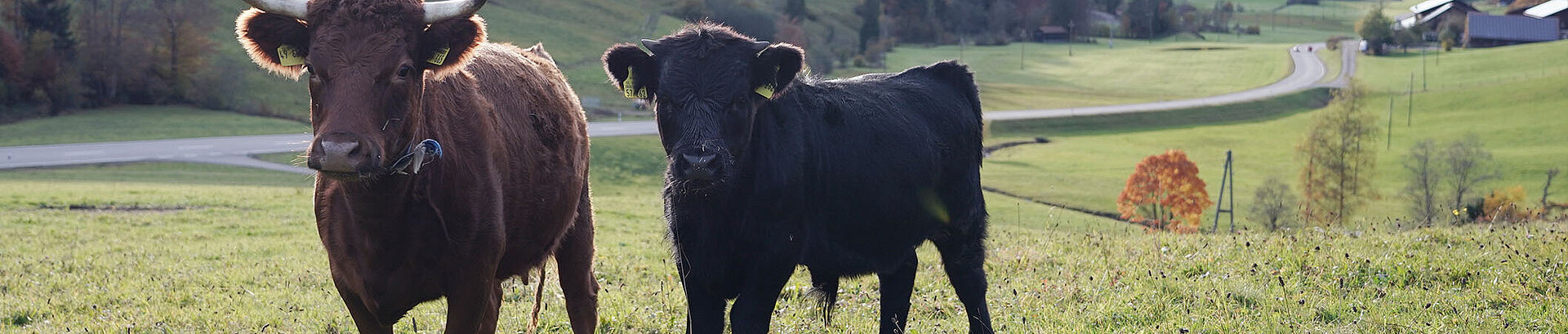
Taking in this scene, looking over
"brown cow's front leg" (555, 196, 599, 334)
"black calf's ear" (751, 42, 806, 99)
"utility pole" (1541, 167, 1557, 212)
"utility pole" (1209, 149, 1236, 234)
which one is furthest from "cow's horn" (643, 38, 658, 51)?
"utility pole" (1541, 167, 1557, 212)

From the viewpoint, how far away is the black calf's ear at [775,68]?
5.48m

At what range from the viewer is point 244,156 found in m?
42.1

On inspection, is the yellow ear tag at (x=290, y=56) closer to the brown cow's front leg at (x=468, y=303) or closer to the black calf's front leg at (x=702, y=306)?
the brown cow's front leg at (x=468, y=303)

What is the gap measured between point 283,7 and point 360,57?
1.47ft

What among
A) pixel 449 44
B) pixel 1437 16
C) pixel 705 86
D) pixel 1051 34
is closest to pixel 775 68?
pixel 705 86

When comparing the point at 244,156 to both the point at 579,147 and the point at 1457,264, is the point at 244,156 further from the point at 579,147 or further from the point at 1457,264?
the point at 1457,264

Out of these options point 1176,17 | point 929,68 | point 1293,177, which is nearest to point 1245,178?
point 1293,177

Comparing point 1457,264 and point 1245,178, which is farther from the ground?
point 1457,264

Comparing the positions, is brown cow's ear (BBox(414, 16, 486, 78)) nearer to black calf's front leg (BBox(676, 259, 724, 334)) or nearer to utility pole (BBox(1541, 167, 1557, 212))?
black calf's front leg (BBox(676, 259, 724, 334))

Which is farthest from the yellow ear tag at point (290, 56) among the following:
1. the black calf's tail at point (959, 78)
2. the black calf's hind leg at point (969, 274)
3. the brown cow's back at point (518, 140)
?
the black calf's tail at point (959, 78)

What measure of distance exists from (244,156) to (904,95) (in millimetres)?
41071

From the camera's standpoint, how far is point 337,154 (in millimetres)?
4172

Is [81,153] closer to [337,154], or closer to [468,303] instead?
[468,303]

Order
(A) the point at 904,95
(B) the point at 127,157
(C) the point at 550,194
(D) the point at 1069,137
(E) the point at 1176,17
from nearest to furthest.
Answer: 1. (C) the point at 550,194
2. (A) the point at 904,95
3. (B) the point at 127,157
4. (D) the point at 1069,137
5. (E) the point at 1176,17
